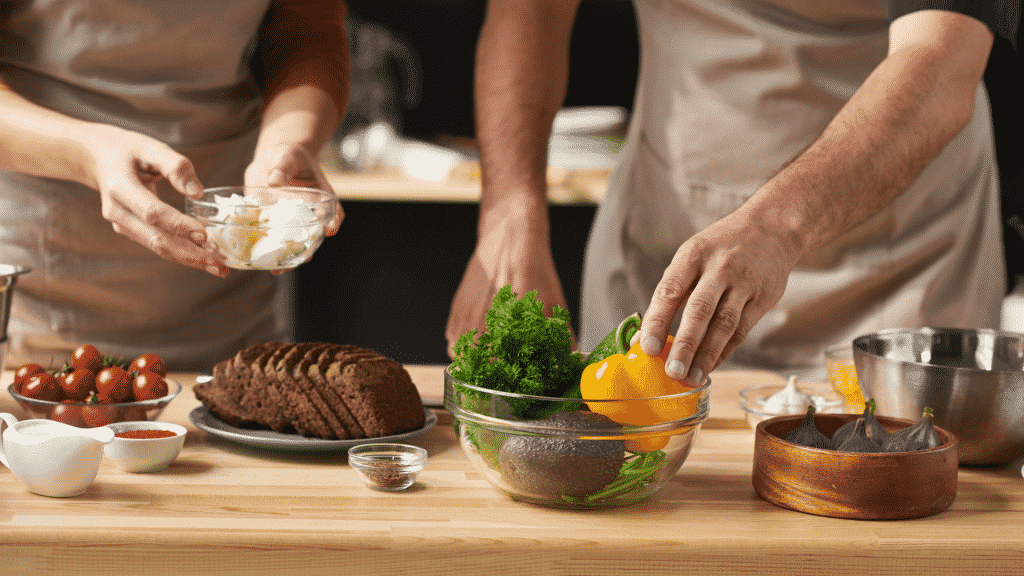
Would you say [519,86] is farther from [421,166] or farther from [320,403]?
[421,166]

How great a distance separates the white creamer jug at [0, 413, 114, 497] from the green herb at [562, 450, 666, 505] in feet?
1.49

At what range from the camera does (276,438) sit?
1087 millimetres

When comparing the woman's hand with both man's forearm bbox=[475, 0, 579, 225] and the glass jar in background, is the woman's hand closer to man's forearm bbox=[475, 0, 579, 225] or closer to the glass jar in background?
man's forearm bbox=[475, 0, 579, 225]

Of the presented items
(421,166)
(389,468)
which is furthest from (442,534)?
(421,166)

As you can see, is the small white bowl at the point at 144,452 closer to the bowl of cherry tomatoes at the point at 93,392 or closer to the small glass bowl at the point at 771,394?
the bowl of cherry tomatoes at the point at 93,392

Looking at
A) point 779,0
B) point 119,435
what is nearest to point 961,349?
point 779,0

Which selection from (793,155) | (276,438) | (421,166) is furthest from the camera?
(421,166)

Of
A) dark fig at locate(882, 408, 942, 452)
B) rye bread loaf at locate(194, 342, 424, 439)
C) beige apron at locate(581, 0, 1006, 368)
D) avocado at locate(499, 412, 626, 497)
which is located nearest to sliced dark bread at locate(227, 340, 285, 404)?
rye bread loaf at locate(194, 342, 424, 439)

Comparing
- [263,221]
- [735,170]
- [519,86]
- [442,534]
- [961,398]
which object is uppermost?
[519,86]

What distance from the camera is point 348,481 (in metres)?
1.03

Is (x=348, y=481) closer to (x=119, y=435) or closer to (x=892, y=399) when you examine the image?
(x=119, y=435)

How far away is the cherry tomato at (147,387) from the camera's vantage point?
115 centimetres

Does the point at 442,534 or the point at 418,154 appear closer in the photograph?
the point at 442,534

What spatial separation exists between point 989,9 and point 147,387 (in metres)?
1.16
